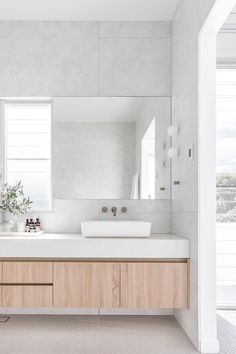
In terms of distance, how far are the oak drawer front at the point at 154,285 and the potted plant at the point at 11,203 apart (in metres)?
1.21

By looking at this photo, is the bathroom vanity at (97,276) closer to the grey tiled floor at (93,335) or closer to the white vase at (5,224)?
the grey tiled floor at (93,335)

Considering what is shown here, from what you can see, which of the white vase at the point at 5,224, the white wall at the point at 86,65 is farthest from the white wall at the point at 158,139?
the white vase at the point at 5,224

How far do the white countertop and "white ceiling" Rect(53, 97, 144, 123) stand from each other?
133 cm

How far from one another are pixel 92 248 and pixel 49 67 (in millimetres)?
1886

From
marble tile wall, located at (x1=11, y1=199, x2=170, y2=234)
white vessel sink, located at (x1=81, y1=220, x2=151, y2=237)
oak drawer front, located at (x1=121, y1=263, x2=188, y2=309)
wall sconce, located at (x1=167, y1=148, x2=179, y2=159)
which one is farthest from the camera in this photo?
marble tile wall, located at (x1=11, y1=199, x2=170, y2=234)

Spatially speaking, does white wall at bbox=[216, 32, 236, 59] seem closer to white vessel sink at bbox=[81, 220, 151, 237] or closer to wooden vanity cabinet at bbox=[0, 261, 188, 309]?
white vessel sink at bbox=[81, 220, 151, 237]

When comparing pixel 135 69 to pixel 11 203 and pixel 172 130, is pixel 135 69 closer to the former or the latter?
pixel 172 130

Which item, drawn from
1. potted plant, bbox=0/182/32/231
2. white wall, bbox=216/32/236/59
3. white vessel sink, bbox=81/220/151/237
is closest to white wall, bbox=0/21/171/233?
potted plant, bbox=0/182/32/231

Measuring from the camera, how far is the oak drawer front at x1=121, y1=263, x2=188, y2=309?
12.0 feet

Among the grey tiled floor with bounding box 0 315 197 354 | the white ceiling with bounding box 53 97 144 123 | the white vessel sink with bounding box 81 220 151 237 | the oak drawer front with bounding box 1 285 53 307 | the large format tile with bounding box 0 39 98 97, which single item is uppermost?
the large format tile with bounding box 0 39 98 97

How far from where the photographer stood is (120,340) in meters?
3.54

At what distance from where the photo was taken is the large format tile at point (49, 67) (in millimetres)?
4488

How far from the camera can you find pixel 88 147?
450cm

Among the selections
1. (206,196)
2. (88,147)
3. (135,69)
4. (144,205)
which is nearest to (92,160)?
(88,147)
